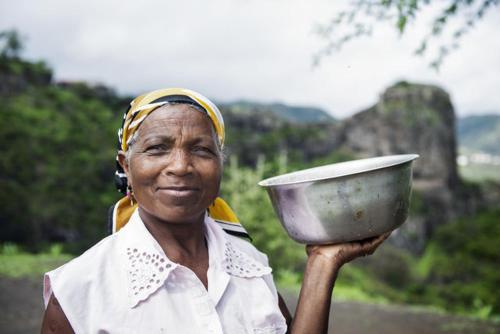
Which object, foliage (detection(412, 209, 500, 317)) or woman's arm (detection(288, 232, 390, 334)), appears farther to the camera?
foliage (detection(412, 209, 500, 317))

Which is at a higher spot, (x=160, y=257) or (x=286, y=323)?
(x=160, y=257)

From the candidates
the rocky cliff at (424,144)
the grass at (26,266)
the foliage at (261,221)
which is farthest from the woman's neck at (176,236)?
the rocky cliff at (424,144)

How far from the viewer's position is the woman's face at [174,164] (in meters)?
1.40

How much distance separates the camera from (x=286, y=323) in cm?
161

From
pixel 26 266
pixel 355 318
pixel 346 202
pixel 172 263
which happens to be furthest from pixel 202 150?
pixel 26 266

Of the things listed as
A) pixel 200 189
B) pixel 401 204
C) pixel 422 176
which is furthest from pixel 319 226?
pixel 422 176

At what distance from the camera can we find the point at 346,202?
1496 millimetres

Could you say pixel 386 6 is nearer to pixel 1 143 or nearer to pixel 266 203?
pixel 266 203

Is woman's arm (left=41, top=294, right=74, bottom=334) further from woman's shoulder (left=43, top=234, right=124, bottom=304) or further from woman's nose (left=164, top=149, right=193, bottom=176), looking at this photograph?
woman's nose (left=164, top=149, right=193, bottom=176)

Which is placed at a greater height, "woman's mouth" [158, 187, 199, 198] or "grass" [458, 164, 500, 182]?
"woman's mouth" [158, 187, 199, 198]

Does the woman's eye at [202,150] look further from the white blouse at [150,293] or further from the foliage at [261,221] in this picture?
the foliage at [261,221]

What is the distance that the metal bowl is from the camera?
1487mm

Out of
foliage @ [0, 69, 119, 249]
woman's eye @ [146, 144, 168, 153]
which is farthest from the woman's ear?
foliage @ [0, 69, 119, 249]

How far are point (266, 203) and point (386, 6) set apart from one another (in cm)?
946
